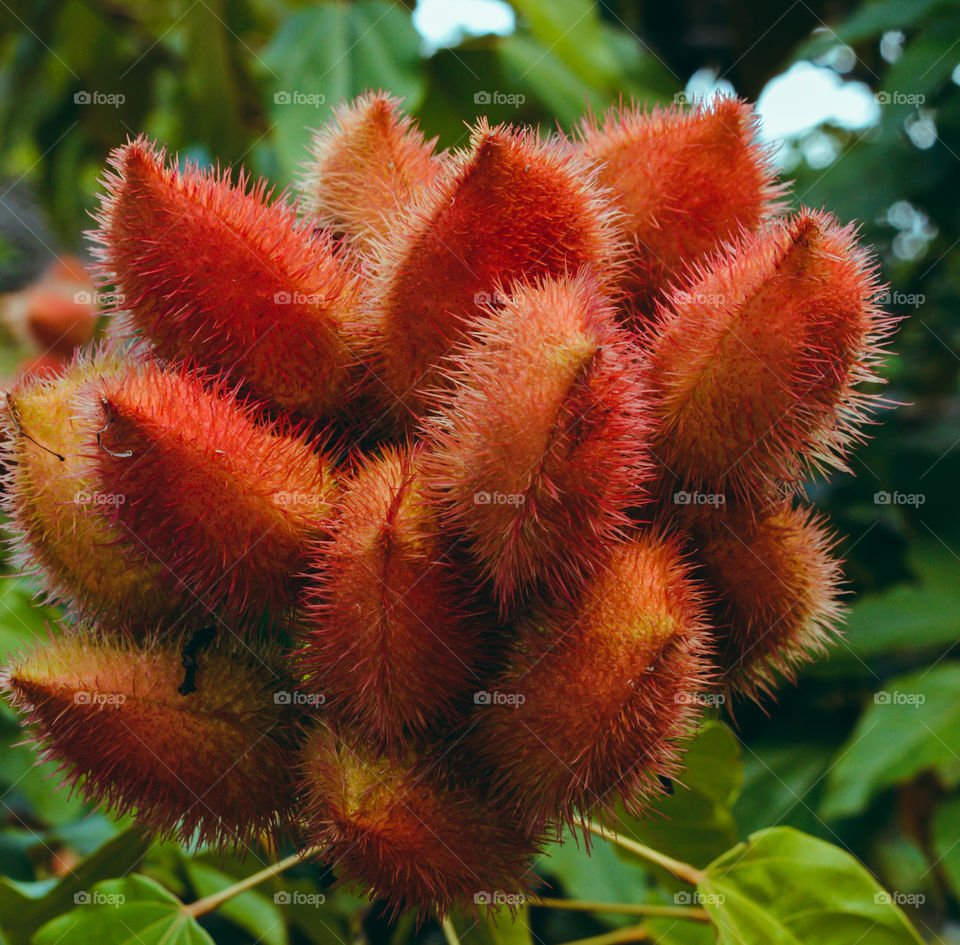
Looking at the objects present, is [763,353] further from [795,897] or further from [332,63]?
[332,63]

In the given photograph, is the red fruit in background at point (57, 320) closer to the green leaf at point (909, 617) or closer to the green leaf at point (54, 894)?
the green leaf at point (54, 894)

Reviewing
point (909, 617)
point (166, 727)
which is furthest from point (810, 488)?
point (166, 727)

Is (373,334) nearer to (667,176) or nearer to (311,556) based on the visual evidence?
(311,556)

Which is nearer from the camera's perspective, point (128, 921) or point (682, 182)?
point (682, 182)

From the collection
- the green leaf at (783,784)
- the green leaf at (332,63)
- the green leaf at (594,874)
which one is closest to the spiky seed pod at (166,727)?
the green leaf at (594,874)

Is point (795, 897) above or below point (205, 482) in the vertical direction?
below

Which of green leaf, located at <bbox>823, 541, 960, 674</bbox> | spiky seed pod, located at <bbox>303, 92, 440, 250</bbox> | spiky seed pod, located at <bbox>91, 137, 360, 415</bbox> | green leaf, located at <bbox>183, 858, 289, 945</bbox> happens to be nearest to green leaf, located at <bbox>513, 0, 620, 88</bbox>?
spiky seed pod, located at <bbox>303, 92, 440, 250</bbox>

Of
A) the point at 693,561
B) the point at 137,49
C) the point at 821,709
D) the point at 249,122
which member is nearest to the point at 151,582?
the point at 693,561
